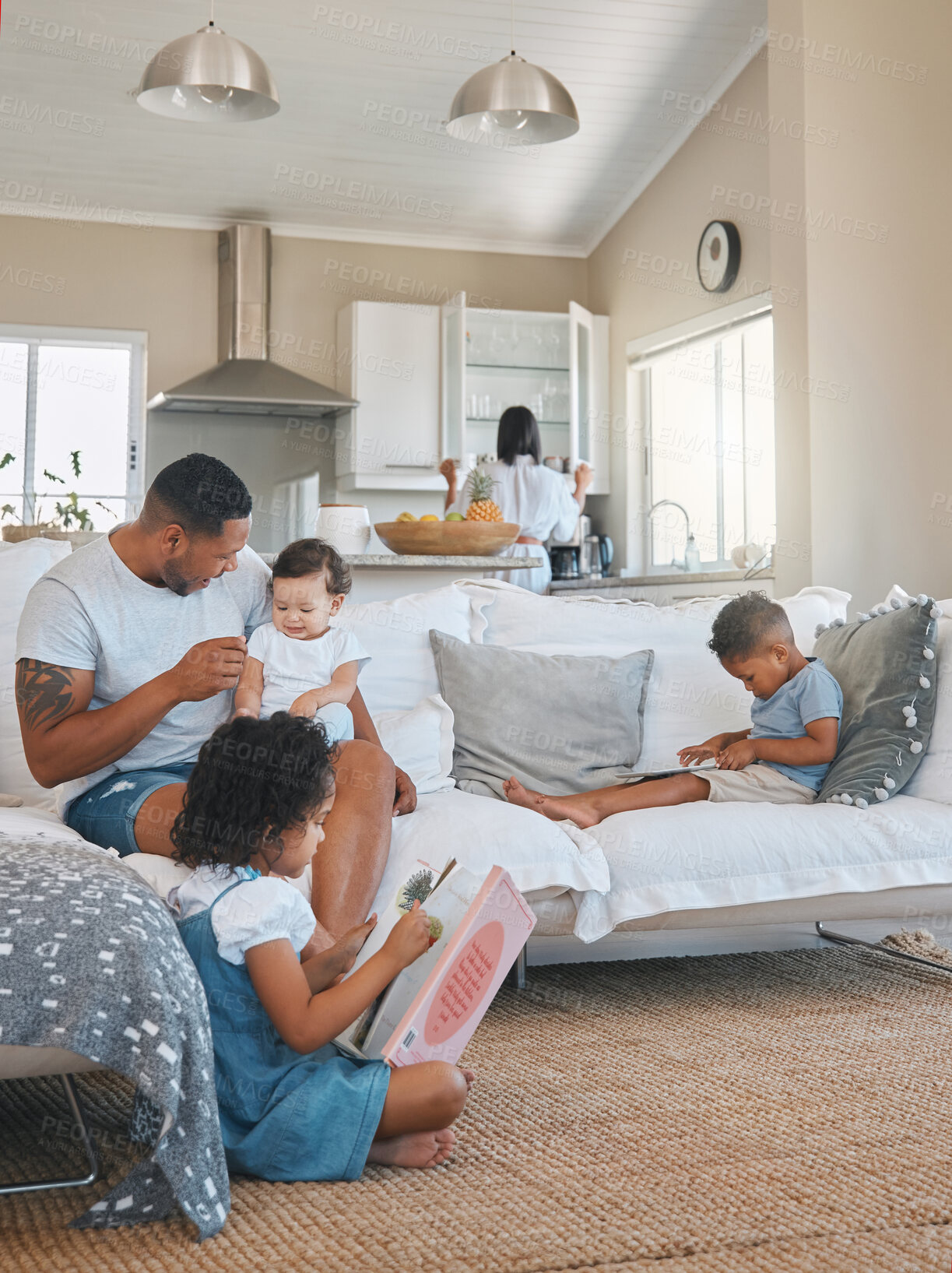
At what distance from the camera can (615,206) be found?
248 inches

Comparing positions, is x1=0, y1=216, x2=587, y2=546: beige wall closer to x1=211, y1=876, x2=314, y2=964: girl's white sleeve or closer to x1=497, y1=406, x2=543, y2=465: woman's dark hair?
x1=497, y1=406, x2=543, y2=465: woman's dark hair

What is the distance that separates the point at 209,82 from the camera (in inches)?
142

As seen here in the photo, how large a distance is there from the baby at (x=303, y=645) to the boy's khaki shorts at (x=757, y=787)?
0.78 m

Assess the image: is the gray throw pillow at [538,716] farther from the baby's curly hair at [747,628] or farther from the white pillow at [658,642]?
the baby's curly hair at [747,628]

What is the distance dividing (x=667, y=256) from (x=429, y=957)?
4880 mm

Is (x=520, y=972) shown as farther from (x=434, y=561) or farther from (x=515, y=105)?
(x=515, y=105)

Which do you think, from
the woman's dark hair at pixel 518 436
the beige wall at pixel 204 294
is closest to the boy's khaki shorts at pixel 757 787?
the woman's dark hair at pixel 518 436

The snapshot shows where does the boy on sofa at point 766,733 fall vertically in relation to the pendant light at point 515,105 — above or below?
below

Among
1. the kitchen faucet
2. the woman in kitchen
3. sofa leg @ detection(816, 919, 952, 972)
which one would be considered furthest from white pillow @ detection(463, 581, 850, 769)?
the kitchen faucet

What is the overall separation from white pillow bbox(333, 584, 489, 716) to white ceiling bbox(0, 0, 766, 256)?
3.10m

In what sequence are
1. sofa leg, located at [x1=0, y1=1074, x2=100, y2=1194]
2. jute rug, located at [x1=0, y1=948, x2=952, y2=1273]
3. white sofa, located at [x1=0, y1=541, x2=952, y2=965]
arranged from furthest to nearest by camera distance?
white sofa, located at [x1=0, y1=541, x2=952, y2=965] → sofa leg, located at [x1=0, y1=1074, x2=100, y2=1194] → jute rug, located at [x1=0, y1=948, x2=952, y2=1273]

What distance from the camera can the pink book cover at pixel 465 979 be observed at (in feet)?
4.86

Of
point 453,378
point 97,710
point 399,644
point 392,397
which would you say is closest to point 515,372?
point 453,378

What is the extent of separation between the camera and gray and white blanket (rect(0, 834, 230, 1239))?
49.3 inches
